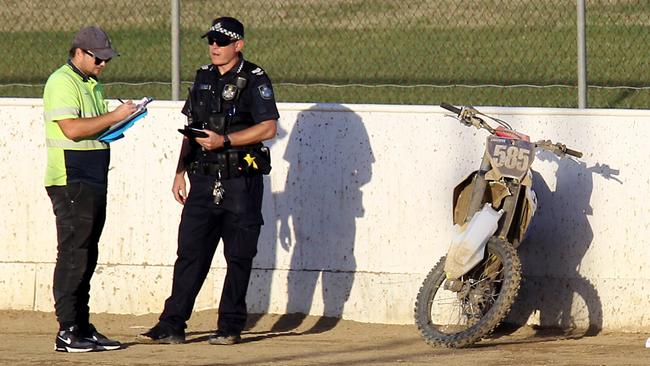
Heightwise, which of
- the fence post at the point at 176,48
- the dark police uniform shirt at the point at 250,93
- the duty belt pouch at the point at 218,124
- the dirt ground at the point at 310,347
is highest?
the fence post at the point at 176,48

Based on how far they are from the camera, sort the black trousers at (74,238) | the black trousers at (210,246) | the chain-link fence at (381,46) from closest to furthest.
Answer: the black trousers at (74,238)
the black trousers at (210,246)
the chain-link fence at (381,46)

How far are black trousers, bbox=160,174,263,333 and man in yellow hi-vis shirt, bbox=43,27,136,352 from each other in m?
0.52

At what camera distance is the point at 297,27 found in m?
11.5

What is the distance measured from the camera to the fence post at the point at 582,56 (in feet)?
31.9

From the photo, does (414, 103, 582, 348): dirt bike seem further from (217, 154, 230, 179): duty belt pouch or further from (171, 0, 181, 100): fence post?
(171, 0, 181, 100): fence post

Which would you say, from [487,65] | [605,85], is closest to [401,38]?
[487,65]

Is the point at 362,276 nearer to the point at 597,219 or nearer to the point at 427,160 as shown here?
the point at 427,160

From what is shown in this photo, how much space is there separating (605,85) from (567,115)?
6.82ft

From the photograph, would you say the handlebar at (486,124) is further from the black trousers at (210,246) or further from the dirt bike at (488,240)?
the black trousers at (210,246)

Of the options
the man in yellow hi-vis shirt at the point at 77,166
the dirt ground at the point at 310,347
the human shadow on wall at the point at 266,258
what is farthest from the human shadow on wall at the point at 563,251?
the man in yellow hi-vis shirt at the point at 77,166

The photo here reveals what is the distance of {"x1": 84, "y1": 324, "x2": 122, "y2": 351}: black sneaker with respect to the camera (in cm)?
840

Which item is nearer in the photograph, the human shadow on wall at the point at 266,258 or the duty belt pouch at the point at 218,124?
the duty belt pouch at the point at 218,124

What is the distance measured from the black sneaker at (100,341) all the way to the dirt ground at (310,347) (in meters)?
0.07

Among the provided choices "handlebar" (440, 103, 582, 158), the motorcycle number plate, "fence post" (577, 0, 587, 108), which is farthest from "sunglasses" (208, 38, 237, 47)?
"fence post" (577, 0, 587, 108)
